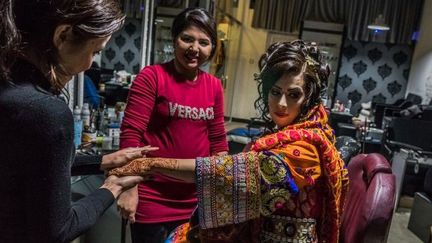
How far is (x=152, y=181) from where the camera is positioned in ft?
4.38

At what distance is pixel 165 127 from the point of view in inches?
52.8

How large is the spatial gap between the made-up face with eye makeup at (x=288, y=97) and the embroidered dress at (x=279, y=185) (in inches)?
1.9

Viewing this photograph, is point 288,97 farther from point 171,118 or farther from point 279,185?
point 171,118

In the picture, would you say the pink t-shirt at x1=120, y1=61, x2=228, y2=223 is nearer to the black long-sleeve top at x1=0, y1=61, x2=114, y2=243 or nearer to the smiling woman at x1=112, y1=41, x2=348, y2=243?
the smiling woman at x1=112, y1=41, x2=348, y2=243

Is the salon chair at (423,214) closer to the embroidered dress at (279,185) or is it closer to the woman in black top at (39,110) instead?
the embroidered dress at (279,185)

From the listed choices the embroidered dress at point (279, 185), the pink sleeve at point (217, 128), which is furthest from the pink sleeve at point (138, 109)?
the embroidered dress at point (279, 185)

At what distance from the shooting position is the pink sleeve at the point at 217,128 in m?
1.48

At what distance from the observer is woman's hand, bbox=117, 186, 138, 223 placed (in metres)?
1.24

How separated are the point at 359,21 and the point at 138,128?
6911 millimetres

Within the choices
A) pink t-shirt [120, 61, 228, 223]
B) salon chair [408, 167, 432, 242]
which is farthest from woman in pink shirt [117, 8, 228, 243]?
salon chair [408, 167, 432, 242]

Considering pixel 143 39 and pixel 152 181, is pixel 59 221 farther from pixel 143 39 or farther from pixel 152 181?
pixel 143 39

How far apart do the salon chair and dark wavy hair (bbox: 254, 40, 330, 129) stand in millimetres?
2633

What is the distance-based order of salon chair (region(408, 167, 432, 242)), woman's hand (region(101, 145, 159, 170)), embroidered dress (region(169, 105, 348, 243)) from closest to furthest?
embroidered dress (region(169, 105, 348, 243)) → woman's hand (region(101, 145, 159, 170)) → salon chair (region(408, 167, 432, 242))

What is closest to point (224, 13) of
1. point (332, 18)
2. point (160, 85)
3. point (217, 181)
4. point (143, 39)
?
point (332, 18)
